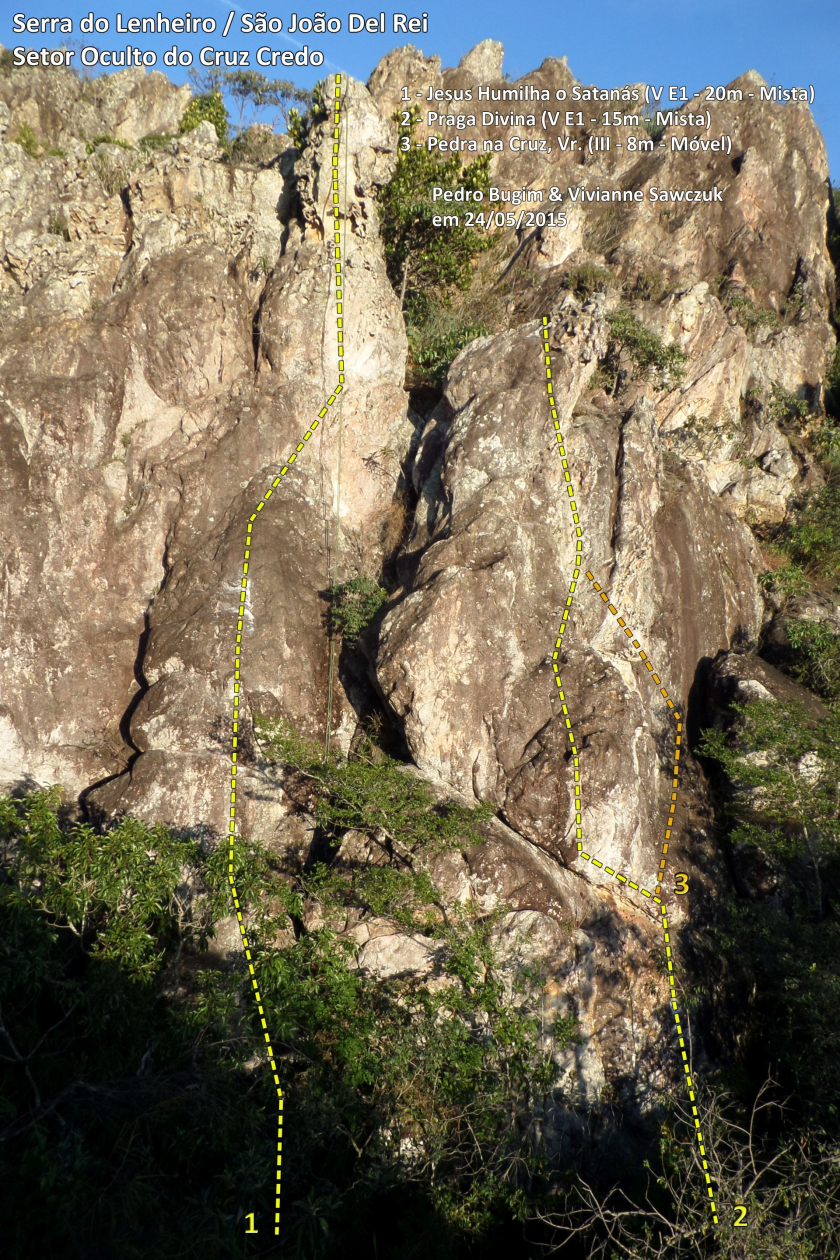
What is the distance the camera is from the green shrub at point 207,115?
66.5 ft

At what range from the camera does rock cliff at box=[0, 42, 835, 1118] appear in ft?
39.2

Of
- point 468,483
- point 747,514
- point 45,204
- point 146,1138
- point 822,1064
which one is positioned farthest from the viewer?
point 747,514

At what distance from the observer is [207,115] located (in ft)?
68.5

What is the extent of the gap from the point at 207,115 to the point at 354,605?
15524 mm

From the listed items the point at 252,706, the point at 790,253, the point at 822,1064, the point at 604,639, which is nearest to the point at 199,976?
the point at 252,706

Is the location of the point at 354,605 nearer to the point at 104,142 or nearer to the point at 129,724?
the point at 129,724

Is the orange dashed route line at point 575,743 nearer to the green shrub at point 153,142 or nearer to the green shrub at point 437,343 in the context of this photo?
the green shrub at point 437,343

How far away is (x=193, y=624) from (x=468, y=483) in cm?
517

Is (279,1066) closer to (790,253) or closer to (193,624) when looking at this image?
(193,624)

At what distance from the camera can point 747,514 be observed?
18.4 m

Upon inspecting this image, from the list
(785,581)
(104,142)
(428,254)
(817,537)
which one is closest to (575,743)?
(785,581)

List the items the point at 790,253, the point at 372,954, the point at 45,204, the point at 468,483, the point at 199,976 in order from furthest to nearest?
the point at 790,253 → the point at 45,204 → the point at 468,483 → the point at 372,954 → the point at 199,976

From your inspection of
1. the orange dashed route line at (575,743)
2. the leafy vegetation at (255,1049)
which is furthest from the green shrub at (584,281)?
the leafy vegetation at (255,1049)

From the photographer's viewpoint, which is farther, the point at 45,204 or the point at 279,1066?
the point at 45,204
